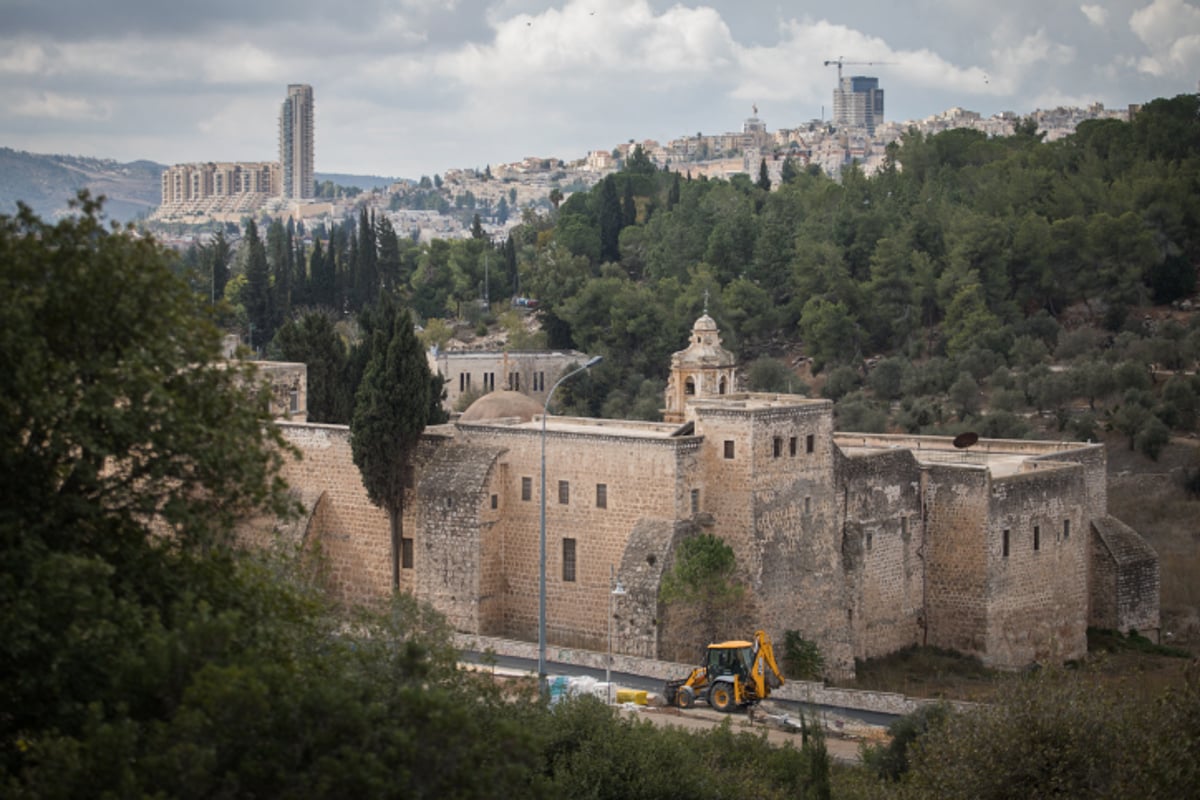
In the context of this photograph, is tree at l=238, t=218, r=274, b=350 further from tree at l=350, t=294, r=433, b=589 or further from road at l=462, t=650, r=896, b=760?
road at l=462, t=650, r=896, b=760

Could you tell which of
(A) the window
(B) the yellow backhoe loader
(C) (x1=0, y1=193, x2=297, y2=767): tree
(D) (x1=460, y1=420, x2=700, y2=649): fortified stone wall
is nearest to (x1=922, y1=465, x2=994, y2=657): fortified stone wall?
(D) (x1=460, y1=420, x2=700, y2=649): fortified stone wall

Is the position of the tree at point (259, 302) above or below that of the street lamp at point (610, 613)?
above

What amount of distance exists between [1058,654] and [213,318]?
2632 centimetres

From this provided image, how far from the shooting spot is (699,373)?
48469 mm

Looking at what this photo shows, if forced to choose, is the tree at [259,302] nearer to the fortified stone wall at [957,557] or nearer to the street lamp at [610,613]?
the fortified stone wall at [957,557]

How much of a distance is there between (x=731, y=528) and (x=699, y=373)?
11714mm

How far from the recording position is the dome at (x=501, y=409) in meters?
42.5

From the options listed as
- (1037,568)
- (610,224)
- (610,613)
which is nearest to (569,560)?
(610,613)

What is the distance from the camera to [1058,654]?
41312 millimetres

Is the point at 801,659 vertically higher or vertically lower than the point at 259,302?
lower

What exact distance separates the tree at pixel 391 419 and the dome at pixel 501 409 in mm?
3140

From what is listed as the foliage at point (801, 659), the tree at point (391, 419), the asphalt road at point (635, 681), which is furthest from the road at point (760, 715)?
the tree at point (391, 419)

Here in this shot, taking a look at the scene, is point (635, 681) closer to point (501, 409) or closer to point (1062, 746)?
point (501, 409)

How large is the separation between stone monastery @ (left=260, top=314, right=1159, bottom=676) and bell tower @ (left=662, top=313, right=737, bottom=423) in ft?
21.3
